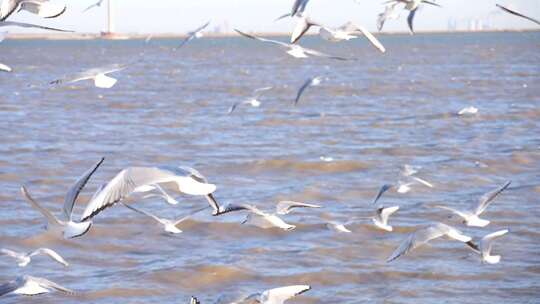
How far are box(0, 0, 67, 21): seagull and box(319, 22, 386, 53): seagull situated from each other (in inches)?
126

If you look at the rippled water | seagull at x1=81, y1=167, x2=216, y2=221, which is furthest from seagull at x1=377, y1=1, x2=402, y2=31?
seagull at x1=81, y1=167, x2=216, y2=221

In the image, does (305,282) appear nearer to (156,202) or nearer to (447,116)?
(156,202)

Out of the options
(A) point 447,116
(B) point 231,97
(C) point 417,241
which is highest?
(C) point 417,241

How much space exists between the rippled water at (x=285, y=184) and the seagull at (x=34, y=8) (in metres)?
1.93

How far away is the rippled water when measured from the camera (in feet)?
26.9

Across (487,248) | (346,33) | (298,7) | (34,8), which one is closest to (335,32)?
(346,33)

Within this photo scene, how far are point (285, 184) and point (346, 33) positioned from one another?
3758 mm

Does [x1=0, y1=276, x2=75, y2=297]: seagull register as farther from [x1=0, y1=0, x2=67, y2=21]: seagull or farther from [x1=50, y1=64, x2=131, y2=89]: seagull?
[x1=50, y1=64, x2=131, y2=89]: seagull

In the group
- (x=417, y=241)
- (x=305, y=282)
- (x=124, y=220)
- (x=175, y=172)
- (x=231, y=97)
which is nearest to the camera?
(x=175, y=172)

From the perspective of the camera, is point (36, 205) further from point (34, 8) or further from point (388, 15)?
point (388, 15)

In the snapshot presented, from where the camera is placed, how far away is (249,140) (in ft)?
56.1

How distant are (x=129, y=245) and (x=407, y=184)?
3.13 meters

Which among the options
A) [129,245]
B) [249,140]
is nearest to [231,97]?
[249,140]

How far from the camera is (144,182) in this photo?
6055mm
